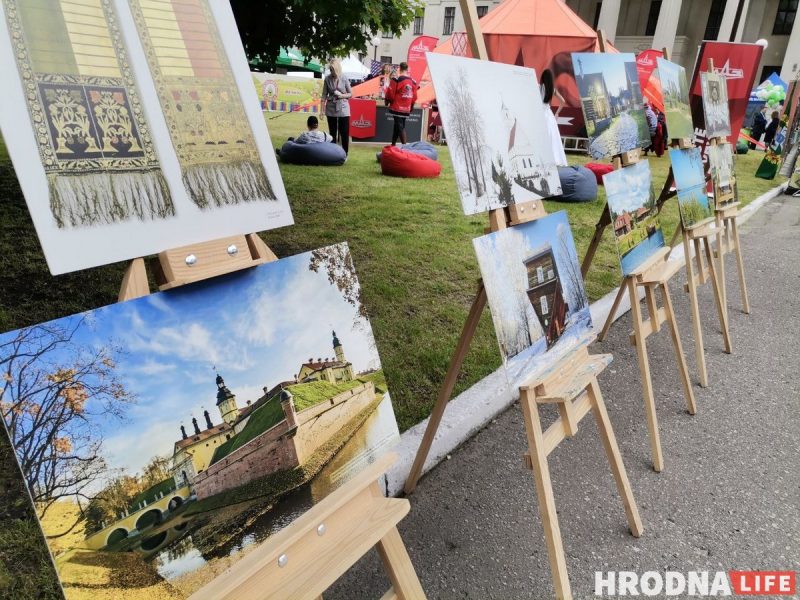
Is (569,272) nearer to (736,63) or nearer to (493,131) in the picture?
(493,131)

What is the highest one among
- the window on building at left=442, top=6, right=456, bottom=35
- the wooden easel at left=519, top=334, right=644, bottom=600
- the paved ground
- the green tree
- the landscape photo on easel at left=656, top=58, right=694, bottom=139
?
the window on building at left=442, top=6, right=456, bottom=35

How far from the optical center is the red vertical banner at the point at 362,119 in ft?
39.8

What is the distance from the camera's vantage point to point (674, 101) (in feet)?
11.2

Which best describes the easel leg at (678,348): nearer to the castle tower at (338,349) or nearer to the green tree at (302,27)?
the castle tower at (338,349)

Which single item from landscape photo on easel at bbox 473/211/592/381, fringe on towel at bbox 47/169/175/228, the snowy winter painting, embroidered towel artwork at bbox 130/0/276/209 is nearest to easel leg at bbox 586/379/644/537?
landscape photo on easel at bbox 473/211/592/381

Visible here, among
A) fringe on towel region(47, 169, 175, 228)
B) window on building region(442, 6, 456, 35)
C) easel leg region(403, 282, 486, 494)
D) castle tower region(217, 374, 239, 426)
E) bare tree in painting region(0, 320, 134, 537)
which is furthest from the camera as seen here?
window on building region(442, 6, 456, 35)

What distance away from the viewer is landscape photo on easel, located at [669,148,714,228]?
3145 millimetres

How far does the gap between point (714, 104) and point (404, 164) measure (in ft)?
14.5

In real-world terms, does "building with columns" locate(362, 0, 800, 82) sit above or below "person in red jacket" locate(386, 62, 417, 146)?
above

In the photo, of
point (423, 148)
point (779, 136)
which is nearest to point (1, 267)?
point (423, 148)

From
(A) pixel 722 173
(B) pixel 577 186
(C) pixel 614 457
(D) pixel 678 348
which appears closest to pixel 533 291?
(C) pixel 614 457

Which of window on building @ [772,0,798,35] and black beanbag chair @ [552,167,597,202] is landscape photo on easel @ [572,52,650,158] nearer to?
black beanbag chair @ [552,167,597,202]

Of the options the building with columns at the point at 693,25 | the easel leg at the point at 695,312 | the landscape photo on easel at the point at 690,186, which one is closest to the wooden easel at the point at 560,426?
the easel leg at the point at 695,312

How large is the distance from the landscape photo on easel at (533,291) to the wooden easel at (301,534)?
541 millimetres
